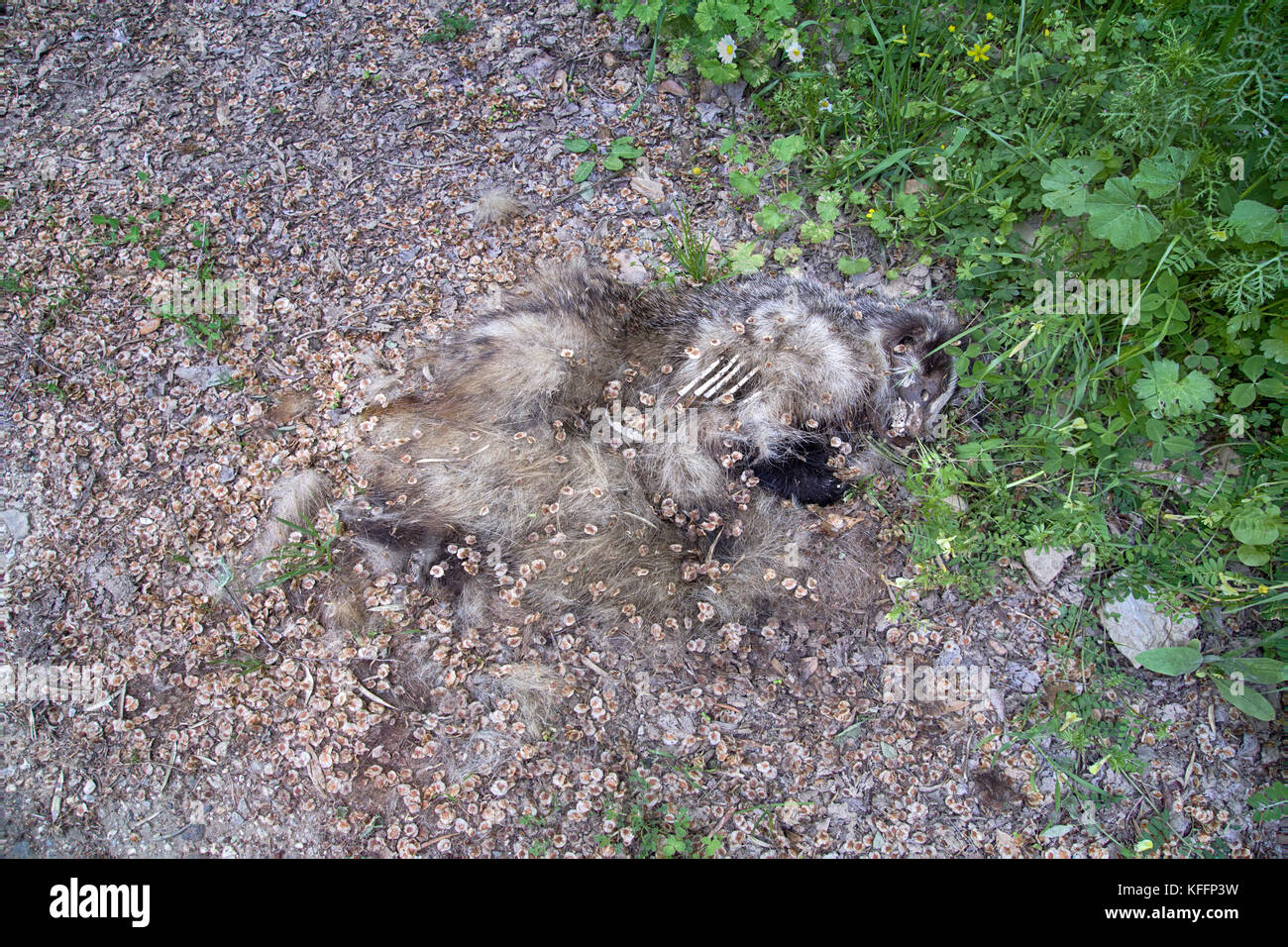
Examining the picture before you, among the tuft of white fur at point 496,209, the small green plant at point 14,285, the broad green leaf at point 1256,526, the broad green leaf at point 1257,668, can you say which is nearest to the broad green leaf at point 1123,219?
the broad green leaf at point 1256,526

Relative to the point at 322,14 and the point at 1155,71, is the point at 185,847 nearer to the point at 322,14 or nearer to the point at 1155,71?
the point at 322,14

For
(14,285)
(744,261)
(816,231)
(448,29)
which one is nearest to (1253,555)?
(816,231)

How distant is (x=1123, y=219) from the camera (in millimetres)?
2494

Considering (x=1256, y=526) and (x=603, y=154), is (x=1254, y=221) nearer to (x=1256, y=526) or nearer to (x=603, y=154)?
(x=1256, y=526)

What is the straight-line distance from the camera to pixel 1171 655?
8.46 feet

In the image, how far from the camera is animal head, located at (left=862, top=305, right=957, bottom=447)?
9.53ft

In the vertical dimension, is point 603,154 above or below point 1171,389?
above

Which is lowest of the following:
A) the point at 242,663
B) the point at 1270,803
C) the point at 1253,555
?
the point at 1270,803

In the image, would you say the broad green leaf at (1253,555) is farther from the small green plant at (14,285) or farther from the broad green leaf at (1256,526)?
the small green plant at (14,285)

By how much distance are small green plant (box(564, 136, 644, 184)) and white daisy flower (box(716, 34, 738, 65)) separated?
53 cm

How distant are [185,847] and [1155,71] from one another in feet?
14.8

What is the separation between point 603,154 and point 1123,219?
215 cm

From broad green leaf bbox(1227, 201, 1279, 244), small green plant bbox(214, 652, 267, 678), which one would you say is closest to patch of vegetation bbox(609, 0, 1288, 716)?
broad green leaf bbox(1227, 201, 1279, 244)
